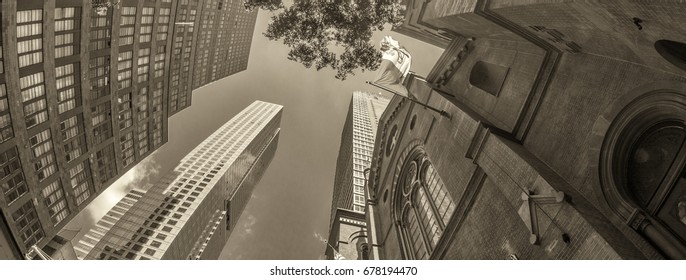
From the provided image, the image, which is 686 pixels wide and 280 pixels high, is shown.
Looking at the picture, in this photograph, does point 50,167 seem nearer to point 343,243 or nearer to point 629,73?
point 343,243

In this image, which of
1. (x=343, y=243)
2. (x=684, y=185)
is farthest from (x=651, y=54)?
(x=343, y=243)

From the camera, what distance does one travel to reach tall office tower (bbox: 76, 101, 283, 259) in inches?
3748

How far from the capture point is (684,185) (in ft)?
22.7

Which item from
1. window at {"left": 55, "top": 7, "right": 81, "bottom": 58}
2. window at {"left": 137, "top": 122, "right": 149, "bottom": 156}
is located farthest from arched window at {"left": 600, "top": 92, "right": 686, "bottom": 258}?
window at {"left": 137, "top": 122, "right": 149, "bottom": 156}

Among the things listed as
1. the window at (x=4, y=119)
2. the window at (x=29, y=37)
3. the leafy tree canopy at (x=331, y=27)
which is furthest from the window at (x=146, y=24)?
the leafy tree canopy at (x=331, y=27)

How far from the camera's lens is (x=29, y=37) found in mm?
34375

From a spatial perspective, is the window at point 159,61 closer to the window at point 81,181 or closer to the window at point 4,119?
the window at point 81,181

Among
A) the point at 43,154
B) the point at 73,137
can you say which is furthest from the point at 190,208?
the point at 43,154

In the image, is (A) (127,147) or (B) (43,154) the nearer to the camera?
(B) (43,154)

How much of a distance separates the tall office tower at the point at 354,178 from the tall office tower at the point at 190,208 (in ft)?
139

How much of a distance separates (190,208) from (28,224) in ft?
209

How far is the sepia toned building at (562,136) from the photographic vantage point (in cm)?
698

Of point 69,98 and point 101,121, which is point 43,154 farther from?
point 101,121
